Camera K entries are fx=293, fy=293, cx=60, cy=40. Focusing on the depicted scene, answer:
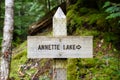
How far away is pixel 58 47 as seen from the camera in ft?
16.0

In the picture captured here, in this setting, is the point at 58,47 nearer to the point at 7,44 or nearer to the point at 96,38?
the point at 7,44

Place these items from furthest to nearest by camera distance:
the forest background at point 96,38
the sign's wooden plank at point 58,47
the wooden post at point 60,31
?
the forest background at point 96,38, the wooden post at point 60,31, the sign's wooden plank at point 58,47

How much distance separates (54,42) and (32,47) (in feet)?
1.24

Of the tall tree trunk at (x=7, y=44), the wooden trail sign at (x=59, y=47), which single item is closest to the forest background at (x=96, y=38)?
the tall tree trunk at (x=7, y=44)

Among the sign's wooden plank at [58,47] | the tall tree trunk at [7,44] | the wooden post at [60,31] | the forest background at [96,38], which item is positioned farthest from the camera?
the tall tree trunk at [7,44]

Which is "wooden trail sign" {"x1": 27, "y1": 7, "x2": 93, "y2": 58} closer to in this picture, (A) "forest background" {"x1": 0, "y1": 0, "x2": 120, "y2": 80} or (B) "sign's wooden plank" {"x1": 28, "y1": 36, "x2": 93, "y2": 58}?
(B) "sign's wooden plank" {"x1": 28, "y1": 36, "x2": 93, "y2": 58}

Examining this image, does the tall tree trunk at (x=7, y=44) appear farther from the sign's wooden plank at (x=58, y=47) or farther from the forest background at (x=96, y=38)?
the sign's wooden plank at (x=58, y=47)

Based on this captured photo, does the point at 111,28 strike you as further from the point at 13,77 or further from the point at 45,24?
the point at 45,24

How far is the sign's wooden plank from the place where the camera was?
4859 mm

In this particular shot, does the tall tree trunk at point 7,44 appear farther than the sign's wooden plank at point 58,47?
Yes

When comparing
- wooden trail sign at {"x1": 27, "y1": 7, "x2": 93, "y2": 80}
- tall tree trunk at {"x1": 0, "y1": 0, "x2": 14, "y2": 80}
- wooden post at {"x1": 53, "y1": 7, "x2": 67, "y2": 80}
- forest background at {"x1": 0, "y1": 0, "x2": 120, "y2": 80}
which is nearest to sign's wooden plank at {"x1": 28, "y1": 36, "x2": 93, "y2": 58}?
wooden trail sign at {"x1": 27, "y1": 7, "x2": 93, "y2": 80}

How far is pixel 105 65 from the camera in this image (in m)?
7.21

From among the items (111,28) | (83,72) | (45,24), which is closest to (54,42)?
(83,72)

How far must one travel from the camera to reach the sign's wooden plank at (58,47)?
191 inches
